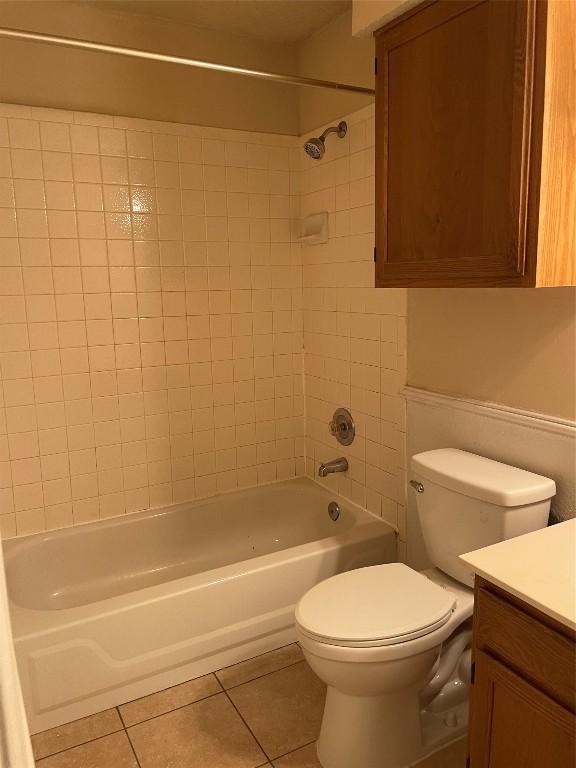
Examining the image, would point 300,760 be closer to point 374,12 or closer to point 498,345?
point 498,345

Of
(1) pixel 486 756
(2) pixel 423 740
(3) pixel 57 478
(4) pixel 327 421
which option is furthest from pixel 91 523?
(1) pixel 486 756

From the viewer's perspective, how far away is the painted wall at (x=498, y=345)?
5.29 ft

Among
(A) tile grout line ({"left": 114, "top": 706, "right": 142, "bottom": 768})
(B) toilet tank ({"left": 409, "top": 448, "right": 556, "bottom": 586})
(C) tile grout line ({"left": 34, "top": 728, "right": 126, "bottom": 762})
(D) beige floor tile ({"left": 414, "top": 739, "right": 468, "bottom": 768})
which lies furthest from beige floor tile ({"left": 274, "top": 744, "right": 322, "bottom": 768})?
(B) toilet tank ({"left": 409, "top": 448, "right": 556, "bottom": 586})

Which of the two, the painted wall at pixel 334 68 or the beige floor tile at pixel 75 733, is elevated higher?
the painted wall at pixel 334 68

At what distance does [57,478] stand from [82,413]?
0.29 m

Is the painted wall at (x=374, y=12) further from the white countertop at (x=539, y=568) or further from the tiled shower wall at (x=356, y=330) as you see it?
the white countertop at (x=539, y=568)

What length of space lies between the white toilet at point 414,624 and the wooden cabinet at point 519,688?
27 cm

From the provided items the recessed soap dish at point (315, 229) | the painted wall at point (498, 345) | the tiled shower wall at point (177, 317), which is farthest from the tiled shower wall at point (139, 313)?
the painted wall at point (498, 345)

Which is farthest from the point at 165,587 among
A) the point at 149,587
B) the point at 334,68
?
the point at 334,68

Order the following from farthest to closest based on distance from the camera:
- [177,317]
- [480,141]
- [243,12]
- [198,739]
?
[177,317], [243,12], [198,739], [480,141]

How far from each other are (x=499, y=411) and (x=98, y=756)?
1602 millimetres

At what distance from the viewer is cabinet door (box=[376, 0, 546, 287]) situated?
1321 mm

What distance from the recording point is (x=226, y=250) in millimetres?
2652

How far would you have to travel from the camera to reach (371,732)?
1.64 m
